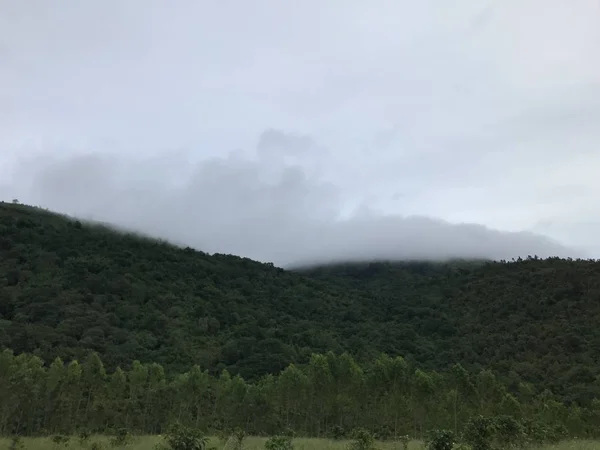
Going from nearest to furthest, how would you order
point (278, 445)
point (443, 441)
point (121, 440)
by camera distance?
point (443, 441) → point (278, 445) → point (121, 440)

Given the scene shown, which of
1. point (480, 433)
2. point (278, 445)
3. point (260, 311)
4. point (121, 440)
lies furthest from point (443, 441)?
point (260, 311)

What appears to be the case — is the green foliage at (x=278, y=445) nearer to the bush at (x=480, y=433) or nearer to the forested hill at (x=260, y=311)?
the bush at (x=480, y=433)

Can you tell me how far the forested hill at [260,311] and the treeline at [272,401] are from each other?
16.8 m

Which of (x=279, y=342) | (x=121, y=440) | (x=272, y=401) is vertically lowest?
(x=272, y=401)

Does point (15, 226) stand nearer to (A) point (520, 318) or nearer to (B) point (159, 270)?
(B) point (159, 270)

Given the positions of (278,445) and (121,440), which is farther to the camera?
(121,440)

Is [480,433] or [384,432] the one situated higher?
→ [480,433]

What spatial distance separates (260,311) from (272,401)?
51.0 metres

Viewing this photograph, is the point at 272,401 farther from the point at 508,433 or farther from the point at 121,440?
the point at 508,433

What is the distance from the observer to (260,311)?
99.8 metres

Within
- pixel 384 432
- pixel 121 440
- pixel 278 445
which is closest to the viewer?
pixel 278 445

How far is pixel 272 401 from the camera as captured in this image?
49.0 meters

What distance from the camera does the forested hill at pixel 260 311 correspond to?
71188 millimetres

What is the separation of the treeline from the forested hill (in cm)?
1679
